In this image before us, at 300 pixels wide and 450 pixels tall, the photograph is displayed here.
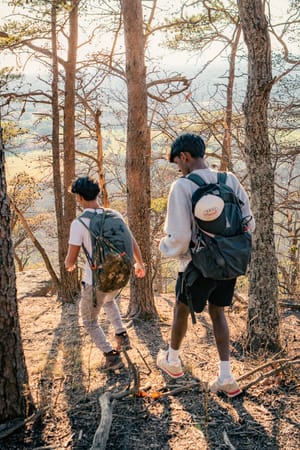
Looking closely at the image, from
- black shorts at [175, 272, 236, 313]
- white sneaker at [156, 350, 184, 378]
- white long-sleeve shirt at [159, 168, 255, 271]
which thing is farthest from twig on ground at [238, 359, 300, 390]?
white long-sleeve shirt at [159, 168, 255, 271]

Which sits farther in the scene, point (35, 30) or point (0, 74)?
point (0, 74)

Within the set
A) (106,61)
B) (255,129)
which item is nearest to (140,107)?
(255,129)

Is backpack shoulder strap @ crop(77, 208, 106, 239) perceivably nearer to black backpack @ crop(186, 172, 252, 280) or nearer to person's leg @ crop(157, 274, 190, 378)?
person's leg @ crop(157, 274, 190, 378)

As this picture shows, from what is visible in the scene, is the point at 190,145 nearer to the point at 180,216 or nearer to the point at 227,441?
the point at 180,216

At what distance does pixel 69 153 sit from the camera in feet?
30.0

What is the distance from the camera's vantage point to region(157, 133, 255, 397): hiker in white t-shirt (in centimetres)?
290

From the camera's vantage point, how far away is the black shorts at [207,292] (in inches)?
121

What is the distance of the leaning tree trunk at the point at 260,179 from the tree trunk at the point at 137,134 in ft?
6.23

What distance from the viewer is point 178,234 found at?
2891 mm

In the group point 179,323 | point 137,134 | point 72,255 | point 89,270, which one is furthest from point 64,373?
point 137,134

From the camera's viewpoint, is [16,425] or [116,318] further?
[116,318]

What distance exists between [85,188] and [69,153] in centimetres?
553

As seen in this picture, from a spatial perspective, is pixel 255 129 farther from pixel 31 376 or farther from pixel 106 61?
pixel 106 61

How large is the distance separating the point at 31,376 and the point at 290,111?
876cm
